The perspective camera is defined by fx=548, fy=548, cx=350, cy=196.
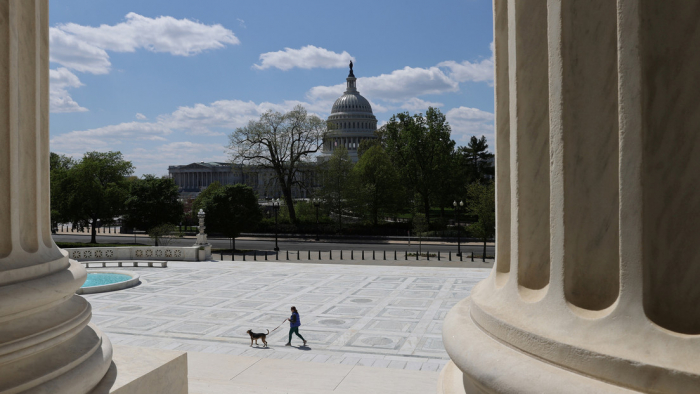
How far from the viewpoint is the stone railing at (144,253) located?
36750mm

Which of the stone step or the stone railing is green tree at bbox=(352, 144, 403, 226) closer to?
the stone railing

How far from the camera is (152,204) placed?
55.4 metres

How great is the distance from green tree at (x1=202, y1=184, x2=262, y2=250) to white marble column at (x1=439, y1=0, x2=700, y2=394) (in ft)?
157

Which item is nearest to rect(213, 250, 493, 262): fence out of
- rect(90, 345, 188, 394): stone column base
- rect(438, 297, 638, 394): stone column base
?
rect(90, 345, 188, 394): stone column base

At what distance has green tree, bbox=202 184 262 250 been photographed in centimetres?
5053

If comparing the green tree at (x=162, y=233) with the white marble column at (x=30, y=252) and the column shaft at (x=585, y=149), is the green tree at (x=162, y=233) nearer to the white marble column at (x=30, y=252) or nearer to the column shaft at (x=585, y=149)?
the white marble column at (x=30, y=252)

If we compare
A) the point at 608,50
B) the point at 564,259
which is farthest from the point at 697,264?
the point at 608,50

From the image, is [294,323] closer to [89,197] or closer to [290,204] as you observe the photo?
[89,197]

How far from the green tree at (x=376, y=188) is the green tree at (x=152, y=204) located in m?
19.8

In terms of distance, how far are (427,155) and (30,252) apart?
207 feet

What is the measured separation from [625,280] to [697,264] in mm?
334

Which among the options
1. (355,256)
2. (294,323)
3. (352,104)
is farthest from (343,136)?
(294,323)

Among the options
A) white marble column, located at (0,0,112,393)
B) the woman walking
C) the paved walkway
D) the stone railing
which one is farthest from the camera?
the stone railing

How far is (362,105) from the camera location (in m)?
144
